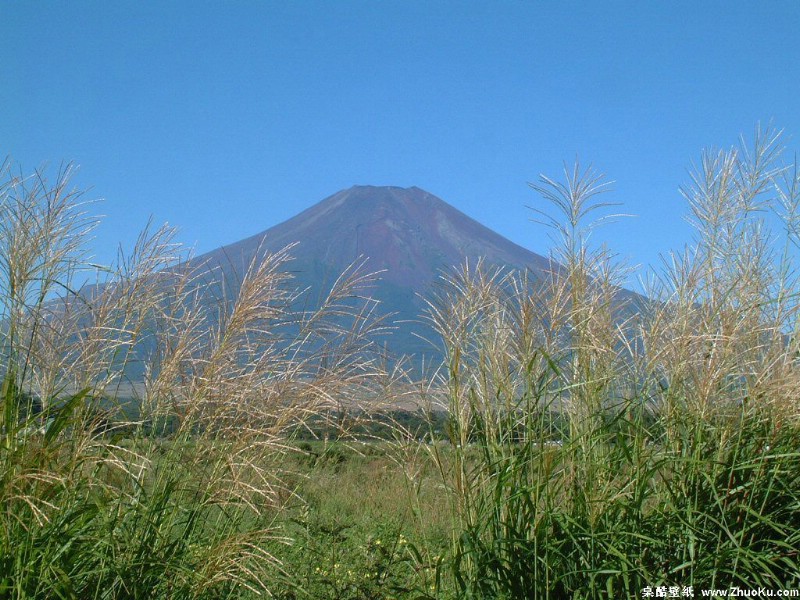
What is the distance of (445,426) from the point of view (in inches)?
114

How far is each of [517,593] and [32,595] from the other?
1499 mm

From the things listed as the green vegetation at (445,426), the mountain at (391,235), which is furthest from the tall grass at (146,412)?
the mountain at (391,235)

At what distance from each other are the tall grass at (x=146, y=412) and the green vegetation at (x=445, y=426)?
0.04 feet

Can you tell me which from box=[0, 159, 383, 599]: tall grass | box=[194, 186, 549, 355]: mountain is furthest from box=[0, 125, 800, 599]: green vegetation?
box=[194, 186, 549, 355]: mountain

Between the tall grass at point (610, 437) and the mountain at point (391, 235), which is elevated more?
the mountain at point (391, 235)

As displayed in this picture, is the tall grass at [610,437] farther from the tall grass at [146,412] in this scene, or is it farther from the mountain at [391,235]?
the mountain at [391,235]

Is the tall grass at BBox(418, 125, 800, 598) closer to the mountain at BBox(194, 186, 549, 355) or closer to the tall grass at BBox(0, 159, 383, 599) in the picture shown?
the tall grass at BBox(0, 159, 383, 599)

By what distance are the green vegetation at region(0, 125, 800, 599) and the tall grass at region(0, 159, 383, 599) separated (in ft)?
0.04

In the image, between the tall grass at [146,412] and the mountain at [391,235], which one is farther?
the mountain at [391,235]

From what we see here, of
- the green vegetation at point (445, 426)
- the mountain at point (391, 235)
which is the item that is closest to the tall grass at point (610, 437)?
the green vegetation at point (445, 426)

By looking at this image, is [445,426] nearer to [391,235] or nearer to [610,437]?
[610,437]

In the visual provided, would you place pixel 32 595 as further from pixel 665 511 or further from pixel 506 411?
pixel 665 511

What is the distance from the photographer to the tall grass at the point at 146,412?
2.44m

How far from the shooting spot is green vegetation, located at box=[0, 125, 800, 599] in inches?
98.3
